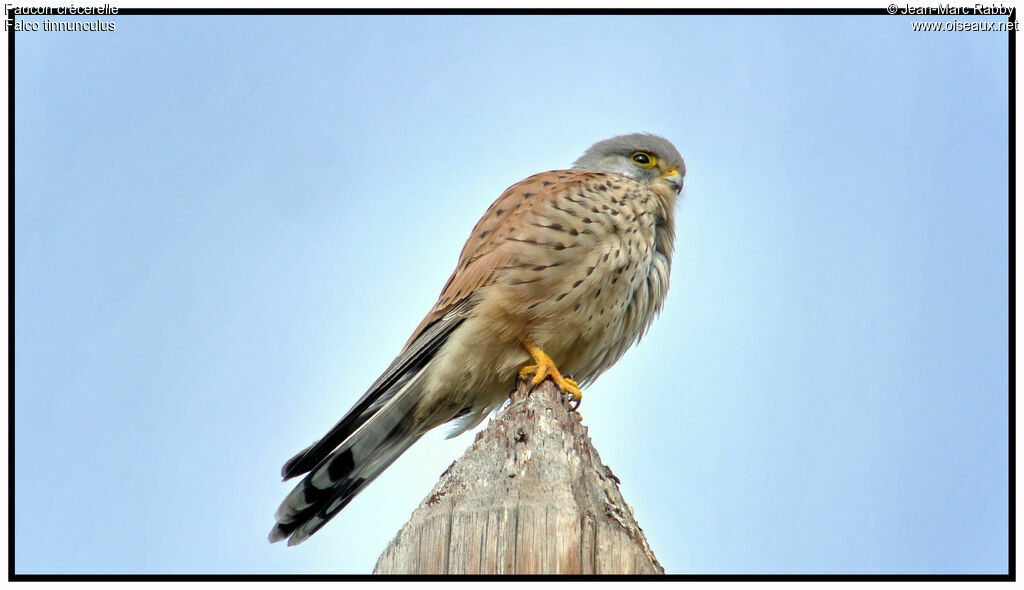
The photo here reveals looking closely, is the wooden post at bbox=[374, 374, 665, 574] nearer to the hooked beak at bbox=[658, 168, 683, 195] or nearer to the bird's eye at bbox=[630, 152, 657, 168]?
the hooked beak at bbox=[658, 168, 683, 195]

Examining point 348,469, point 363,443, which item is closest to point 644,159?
point 363,443

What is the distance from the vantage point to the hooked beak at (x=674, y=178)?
4.61 metres

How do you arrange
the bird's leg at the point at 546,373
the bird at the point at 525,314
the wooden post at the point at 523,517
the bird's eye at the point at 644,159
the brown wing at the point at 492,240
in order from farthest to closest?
the bird's eye at the point at 644,159 < the brown wing at the point at 492,240 < the bird at the point at 525,314 < the bird's leg at the point at 546,373 < the wooden post at the point at 523,517

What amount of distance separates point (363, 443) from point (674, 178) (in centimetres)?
211

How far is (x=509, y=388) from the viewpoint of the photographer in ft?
12.8

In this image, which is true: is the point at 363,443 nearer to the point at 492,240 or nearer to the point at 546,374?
the point at 546,374

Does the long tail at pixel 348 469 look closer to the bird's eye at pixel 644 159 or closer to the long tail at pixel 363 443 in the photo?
the long tail at pixel 363 443

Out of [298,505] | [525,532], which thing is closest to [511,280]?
[298,505]

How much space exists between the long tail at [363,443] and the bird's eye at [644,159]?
1.45 metres

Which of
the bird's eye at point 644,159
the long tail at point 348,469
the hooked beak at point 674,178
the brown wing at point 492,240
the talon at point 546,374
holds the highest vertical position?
the bird's eye at point 644,159

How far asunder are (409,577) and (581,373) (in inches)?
85.0

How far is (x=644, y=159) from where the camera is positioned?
15.7ft

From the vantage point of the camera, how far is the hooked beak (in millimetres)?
4609

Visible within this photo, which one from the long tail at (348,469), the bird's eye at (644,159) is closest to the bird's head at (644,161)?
the bird's eye at (644,159)
